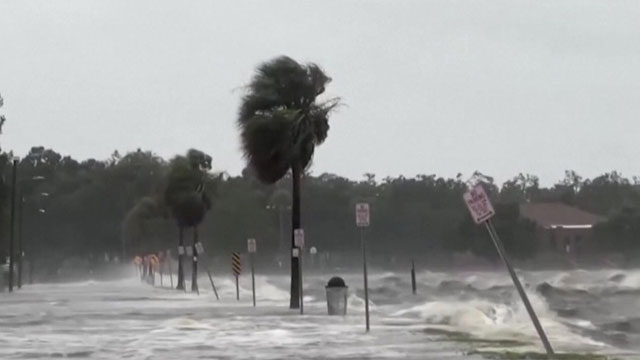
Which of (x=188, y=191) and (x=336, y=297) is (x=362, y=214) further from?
(x=188, y=191)

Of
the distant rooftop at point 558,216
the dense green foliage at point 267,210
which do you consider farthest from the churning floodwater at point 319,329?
the distant rooftop at point 558,216

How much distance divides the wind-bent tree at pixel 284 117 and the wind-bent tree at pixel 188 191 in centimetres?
3058

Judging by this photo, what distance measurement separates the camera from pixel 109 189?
15350 cm

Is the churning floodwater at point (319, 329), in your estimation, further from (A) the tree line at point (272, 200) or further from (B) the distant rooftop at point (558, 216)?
(B) the distant rooftop at point (558, 216)

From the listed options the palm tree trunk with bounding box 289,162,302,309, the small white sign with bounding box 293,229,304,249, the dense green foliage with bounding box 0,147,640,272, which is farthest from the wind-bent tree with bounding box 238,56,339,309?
the dense green foliage with bounding box 0,147,640,272

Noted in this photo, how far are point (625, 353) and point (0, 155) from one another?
180 ft

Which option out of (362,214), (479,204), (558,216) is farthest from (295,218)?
(558,216)

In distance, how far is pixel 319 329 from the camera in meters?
29.6

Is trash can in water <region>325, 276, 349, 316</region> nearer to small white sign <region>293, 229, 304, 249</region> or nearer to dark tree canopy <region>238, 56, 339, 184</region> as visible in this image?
small white sign <region>293, 229, 304, 249</region>

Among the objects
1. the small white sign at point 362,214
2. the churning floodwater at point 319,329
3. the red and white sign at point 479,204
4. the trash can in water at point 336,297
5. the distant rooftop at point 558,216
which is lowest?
the churning floodwater at point 319,329

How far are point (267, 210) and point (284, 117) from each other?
256 ft

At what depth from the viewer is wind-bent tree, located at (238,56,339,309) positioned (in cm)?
3928

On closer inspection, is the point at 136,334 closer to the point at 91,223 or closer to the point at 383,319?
the point at 383,319

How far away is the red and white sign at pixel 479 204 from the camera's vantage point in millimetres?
19531
